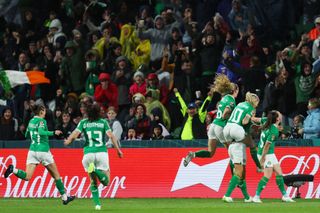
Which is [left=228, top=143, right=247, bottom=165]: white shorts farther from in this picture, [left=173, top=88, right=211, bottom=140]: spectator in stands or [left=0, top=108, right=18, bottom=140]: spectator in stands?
[left=0, top=108, right=18, bottom=140]: spectator in stands

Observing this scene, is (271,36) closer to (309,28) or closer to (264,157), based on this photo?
(309,28)

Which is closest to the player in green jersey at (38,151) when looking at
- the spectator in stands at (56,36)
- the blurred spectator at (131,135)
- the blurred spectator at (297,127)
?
the blurred spectator at (131,135)

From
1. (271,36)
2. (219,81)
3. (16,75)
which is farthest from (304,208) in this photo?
(16,75)

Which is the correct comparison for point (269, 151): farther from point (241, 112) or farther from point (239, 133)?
point (241, 112)

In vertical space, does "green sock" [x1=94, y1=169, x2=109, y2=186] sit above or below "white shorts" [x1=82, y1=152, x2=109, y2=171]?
below

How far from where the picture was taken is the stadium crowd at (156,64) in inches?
1104

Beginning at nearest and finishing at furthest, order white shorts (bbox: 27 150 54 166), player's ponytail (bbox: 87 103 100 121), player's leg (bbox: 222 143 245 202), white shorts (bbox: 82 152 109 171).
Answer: white shorts (bbox: 82 152 109 171)
player's ponytail (bbox: 87 103 100 121)
player's leg (bbox: 222 143 245 202)
white shorts (bbox: 27 150 54 166)

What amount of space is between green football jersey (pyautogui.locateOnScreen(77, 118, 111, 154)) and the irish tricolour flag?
9551mm

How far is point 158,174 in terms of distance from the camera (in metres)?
27.6

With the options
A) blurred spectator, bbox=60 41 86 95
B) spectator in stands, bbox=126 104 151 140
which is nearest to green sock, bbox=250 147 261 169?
spectator in stands, bbox=126 104 151 140

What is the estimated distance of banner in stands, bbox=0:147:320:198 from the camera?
26.1 m

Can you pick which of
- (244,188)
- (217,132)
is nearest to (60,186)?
(217,132)

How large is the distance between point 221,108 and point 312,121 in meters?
3.09

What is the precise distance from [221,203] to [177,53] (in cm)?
730
